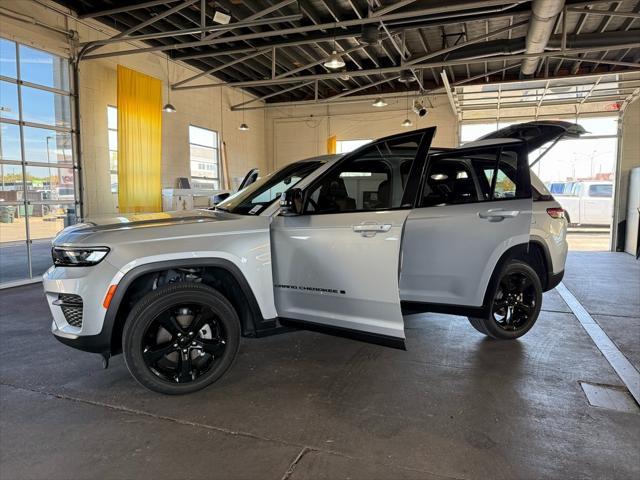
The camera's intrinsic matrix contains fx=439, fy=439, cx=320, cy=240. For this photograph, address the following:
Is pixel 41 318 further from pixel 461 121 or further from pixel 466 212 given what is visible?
pixel 461 121

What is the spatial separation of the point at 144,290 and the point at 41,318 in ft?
9.31

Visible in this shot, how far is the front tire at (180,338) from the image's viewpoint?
274 cm

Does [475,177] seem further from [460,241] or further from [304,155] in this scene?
[304,155]

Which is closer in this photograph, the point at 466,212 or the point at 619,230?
the point at 466,212

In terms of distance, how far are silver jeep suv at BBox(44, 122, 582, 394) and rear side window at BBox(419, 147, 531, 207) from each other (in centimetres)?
2

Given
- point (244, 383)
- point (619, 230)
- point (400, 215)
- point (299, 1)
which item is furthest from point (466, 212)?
point (619, 230)

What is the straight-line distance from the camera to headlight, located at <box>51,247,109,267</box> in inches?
104

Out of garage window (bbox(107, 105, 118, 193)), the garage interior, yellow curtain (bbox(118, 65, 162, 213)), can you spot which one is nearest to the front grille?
the garage interior

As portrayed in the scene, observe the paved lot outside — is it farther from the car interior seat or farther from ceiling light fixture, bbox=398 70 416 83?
the car interior seat

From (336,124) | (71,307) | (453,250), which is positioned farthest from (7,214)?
(336,124)

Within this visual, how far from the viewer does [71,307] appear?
8.82ft

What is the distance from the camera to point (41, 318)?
4953 mm

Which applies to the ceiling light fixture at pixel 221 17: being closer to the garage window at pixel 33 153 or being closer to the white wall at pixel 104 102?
the white wall at pixel 104 102

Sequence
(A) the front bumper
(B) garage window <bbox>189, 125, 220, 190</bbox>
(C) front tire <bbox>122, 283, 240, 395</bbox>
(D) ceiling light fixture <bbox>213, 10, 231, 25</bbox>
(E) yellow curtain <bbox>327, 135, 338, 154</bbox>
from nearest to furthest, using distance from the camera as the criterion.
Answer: (A) the front bumper, (C) front tire <bbox>122, 283, 240, 395</bbox>, (D) ceiling light fixture <bbox>213, 10, 231, 25</bbox>, (B) garage window <bbox>189, 125, 220, 190</bbox>, (E) yellow curtain <bbox>327, 135, 338, 154</bbox>
